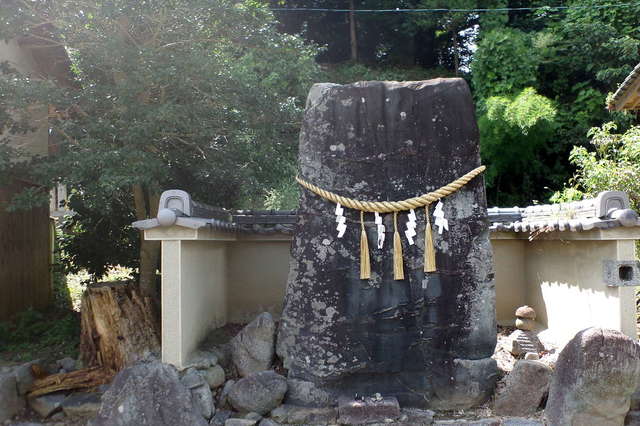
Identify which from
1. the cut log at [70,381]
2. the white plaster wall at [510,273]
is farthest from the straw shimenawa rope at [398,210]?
the white plaster wall at [510,273]

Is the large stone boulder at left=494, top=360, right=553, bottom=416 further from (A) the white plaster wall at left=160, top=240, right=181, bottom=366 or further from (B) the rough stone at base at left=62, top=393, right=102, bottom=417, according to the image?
(B) the rough stone at base at left=62, top=393, right=102, bottom=417

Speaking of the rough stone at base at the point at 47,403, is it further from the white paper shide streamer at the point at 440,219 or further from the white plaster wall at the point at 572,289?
the white plaster wall at the point at 572,289

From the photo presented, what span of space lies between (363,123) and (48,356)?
567 centimetres

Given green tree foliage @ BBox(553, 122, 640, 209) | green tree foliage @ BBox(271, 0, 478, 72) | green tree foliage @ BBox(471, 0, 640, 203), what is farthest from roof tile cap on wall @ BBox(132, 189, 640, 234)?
green tree foliage @ BBox(271, 0, 478, 72)

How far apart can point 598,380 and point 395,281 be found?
2.07 m

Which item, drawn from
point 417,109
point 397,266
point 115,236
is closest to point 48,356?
point 115,236

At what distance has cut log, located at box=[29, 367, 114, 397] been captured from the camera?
6.52 metres

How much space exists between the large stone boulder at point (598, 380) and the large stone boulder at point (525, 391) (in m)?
0.35

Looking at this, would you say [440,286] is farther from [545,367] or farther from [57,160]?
[57,160]

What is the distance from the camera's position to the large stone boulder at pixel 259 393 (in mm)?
5469

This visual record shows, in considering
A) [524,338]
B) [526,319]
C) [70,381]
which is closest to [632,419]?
[524,338]

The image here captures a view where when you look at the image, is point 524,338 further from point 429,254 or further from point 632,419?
point 429,254

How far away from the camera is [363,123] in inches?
228

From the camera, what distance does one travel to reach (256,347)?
6.10m
